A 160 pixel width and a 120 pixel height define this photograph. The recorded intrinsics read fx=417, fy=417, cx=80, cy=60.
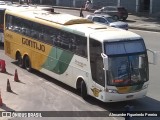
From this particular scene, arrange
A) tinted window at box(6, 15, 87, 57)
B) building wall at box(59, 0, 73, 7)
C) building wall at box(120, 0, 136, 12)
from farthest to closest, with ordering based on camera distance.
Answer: building wall at box(59, 0, 73, 7) → building wall at box(120, 0, 136, 12) → tinted window at box(6, 15, 87, 57)

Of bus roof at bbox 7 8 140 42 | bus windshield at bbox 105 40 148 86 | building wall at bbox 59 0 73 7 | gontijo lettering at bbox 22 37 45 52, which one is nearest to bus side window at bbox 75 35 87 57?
bus roof at bbox 7 8 140 42

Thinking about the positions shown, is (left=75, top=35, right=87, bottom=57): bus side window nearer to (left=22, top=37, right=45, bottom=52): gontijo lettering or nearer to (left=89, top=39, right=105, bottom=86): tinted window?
(left=89, top=39, right=105, bottom=86): tinted window

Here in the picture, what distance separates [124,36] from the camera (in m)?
15.5

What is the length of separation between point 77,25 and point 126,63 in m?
3.52

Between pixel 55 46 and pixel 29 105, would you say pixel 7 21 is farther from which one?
pixel 29 105

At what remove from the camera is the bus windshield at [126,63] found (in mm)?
14820

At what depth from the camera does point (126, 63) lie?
592 inches

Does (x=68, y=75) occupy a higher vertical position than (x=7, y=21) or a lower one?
lower

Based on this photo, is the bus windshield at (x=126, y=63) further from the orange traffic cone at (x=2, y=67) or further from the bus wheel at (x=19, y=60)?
the bus wheel at (x=19, y=60)

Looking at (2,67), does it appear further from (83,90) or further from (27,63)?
(83,90)

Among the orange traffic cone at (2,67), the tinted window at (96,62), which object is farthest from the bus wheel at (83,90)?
the orange traffic cone at (2,67)

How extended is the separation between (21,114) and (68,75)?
3.62 m

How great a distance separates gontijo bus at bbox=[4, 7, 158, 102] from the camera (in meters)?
14.9

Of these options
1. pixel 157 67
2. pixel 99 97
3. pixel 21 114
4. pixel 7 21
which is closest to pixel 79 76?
pixel 99 97
